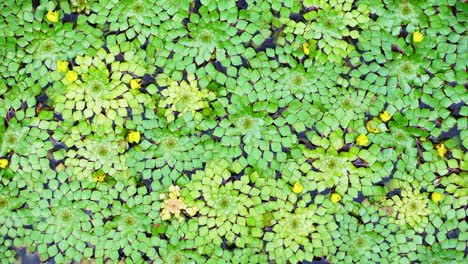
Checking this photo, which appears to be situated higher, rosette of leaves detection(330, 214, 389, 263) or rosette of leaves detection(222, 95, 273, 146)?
rosette of leaves detection(222, 95, 273, 146)

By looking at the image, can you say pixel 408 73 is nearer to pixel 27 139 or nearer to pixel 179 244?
pixel 179 244

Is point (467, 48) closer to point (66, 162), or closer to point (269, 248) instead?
point (269, 248)

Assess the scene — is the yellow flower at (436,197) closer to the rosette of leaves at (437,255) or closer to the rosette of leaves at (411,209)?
the rosette of leaves at (411,209)

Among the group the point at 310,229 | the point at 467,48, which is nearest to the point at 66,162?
the point at 310,229

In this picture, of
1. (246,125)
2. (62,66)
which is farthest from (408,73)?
(62,66)

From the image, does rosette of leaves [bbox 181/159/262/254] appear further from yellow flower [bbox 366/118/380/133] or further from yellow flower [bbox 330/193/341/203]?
yellow flower [bbox 366/118/380/133]

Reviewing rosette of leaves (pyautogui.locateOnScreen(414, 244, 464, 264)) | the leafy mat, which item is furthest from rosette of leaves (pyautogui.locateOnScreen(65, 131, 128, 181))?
rosette of leaves (pyautogui.locateOnScreen(414, 244, 464, 264))
